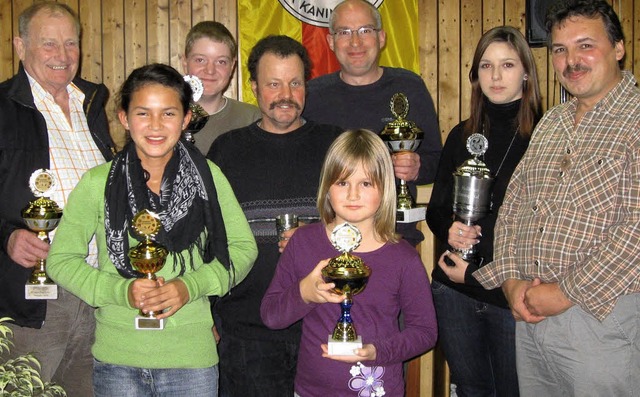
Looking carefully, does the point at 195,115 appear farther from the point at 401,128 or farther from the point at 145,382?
the point at 145,382

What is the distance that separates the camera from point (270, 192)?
2.77 metres

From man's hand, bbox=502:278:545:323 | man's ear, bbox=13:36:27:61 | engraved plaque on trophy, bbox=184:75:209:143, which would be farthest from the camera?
engraved plaque on trophy, bbox=184:75:209:143

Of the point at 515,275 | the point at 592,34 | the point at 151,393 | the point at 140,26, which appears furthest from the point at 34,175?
the point at 140,26

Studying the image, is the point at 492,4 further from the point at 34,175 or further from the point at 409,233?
the point at 34,175

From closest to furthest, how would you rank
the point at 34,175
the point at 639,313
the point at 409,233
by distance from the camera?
the point at 639,313 → the point at 34,175 → the point at 409,233

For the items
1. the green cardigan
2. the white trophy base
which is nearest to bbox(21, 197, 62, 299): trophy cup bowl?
the green cardigan

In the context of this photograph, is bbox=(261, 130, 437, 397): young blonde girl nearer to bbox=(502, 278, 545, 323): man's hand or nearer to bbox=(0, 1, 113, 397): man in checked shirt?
bbox=(502, 278, 545, 323): man's hand

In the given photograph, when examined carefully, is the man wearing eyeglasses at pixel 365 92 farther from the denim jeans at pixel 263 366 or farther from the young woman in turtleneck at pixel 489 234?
the denim jeans at pixel 263 366

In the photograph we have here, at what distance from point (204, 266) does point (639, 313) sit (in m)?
1.44

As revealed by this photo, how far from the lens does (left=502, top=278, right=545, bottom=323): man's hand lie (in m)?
2.30

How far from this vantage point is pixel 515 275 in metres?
2.42

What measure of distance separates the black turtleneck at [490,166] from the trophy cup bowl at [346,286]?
0.84 m

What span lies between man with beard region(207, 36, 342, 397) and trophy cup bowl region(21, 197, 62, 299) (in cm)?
70

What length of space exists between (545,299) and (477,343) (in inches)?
25.8
